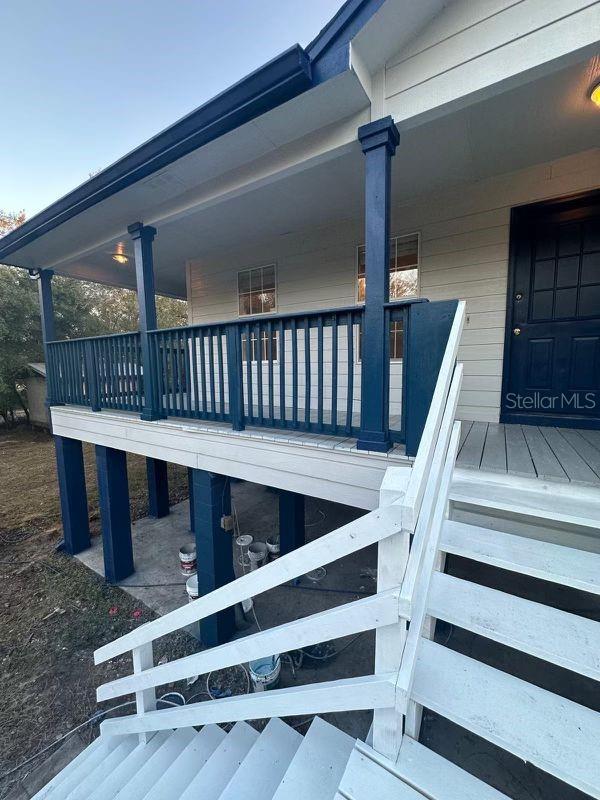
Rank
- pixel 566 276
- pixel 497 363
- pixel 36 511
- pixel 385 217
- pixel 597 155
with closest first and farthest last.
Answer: pixel 385 217, pixel 597 155, pixel 566 276, pixel 497 363, pixel 36 511

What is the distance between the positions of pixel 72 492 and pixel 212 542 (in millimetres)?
3161

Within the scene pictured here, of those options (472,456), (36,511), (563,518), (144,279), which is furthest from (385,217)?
(36,511)

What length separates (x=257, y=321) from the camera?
2703 millimetres

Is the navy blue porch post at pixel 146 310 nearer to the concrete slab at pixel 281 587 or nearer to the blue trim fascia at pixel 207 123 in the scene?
the blue trim fascia at pixel 207 123

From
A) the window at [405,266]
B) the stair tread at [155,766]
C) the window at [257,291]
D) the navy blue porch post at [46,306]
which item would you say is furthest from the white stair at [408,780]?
the navy blue porch post at [46,306]

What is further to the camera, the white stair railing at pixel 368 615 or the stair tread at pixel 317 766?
the stair tread at pixel 317 766

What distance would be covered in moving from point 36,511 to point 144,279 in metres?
6.22

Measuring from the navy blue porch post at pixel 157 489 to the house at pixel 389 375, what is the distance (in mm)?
1918

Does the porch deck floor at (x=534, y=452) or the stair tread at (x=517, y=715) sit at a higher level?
the porch deck floor at (x=534, y=452)

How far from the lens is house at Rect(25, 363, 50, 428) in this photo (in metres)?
14.7

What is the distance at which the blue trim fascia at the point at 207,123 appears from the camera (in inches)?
85.0

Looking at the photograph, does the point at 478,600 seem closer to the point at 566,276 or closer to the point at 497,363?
the point at 497,363

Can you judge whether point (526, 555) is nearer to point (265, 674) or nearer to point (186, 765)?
point (186, 765)

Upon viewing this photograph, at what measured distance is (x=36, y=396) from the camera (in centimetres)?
1488
